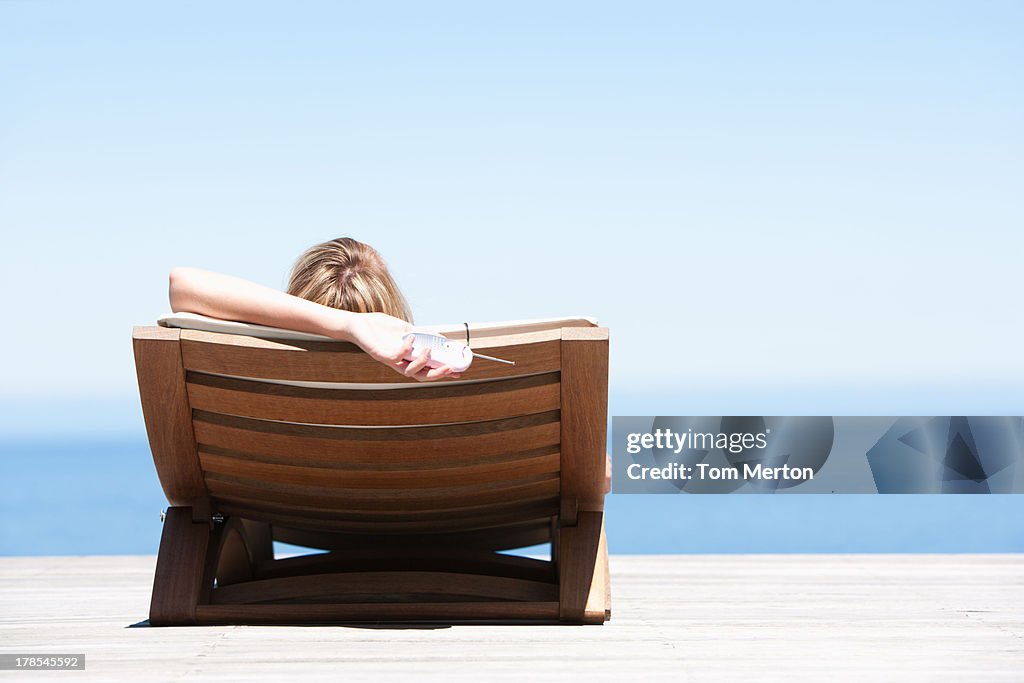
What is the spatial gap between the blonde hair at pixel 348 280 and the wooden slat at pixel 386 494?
47 cm

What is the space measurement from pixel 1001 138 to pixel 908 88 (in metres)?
2.08

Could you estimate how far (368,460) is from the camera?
8.61 feet

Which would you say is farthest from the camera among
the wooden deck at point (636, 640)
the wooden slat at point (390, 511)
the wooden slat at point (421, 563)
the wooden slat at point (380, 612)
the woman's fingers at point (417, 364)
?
the wooden slat at point (421, 563)

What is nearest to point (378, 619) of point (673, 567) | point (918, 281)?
point (673, 567)

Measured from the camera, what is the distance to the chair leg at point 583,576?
2641 millimetres

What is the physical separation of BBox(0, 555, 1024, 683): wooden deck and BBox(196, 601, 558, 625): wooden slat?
89 mm

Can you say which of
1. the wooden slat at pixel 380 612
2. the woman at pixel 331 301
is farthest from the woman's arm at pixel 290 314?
the wooden slat at pixel 380 612

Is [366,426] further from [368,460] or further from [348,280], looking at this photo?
[348,280]

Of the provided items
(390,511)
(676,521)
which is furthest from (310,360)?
(676,521)

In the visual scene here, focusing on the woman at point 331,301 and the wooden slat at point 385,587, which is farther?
the wooden slat at point 385,587

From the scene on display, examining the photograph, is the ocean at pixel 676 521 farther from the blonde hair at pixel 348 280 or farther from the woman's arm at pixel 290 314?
the woman's arm at pixel 290 314

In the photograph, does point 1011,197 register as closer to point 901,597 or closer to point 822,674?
point 901,597

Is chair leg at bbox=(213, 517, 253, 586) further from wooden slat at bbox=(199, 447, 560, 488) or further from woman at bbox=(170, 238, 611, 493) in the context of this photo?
woman at bbox=(170, 238, 611, 493)

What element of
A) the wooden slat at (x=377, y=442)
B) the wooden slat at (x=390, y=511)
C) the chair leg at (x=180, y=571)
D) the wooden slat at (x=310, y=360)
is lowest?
the chair leg at (x=180, y=571)
